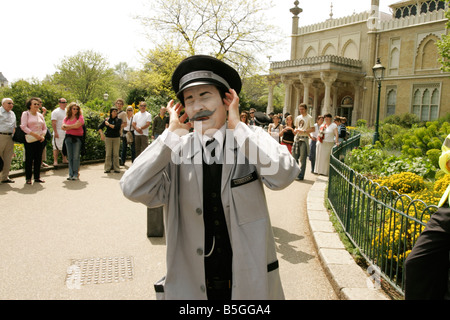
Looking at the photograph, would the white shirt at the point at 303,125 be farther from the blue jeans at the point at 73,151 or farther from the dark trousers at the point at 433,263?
the dark trousers at the point at 433,263

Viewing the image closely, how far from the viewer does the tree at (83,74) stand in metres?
47.4

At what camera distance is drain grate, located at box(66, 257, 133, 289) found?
12.7ft

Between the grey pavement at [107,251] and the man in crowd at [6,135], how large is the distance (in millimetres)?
1049

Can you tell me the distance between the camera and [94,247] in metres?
4.87

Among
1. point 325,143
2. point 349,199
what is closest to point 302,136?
point 325,143

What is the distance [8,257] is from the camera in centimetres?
444

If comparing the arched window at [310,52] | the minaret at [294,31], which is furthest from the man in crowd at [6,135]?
the minaret at [294,31]

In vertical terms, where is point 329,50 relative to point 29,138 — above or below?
above

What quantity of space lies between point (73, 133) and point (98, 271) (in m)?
5.85

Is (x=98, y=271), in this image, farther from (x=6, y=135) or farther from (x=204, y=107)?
(x=6, y=135)

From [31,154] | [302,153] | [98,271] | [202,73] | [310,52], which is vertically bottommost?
[98,271]
